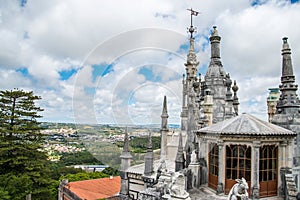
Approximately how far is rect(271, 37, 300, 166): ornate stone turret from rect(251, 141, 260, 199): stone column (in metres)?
3.80

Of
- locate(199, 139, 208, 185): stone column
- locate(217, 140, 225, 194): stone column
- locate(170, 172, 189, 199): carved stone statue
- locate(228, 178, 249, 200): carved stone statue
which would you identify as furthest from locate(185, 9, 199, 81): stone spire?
locate(228, 178, 249, 200): carved stone statue

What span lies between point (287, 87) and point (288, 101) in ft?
2.86

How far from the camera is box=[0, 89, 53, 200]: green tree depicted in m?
21.4

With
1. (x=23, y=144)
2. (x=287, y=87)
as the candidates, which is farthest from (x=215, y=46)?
(x=23, y=144)

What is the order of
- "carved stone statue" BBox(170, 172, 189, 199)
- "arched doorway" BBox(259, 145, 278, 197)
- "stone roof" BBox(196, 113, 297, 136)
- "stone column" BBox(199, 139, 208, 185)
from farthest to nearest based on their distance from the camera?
1. "stone column" BBox(199, 139, 208, 185)
2. "arched doorway" BBox(259, 145, 278, 197)
3. "stone roof" BBox(196, 113, 297, 136)
4. "carved stone statue" BBox(170, 172, 189, 199)

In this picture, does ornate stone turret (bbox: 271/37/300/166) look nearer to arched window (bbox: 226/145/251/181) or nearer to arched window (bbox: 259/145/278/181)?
arched window (bbox: 259/145/278/181)

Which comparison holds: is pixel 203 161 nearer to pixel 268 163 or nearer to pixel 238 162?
pixel 238 162

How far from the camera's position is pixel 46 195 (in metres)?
22.6

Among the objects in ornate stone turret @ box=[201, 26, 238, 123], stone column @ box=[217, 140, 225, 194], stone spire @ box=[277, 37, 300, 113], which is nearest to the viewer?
stone column @ box=[217, 140, 225, 194]

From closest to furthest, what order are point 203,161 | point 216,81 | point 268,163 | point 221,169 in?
point 268,163 < point 221,169 < point 203,161 < point 216,81

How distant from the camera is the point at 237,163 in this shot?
11.9 m

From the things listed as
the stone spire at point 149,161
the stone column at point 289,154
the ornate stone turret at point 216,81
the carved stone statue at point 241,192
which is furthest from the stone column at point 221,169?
the stone spire at point 149,161

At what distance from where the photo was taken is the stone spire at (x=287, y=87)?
48.0 feet

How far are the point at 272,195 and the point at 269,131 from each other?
317 centimetres
